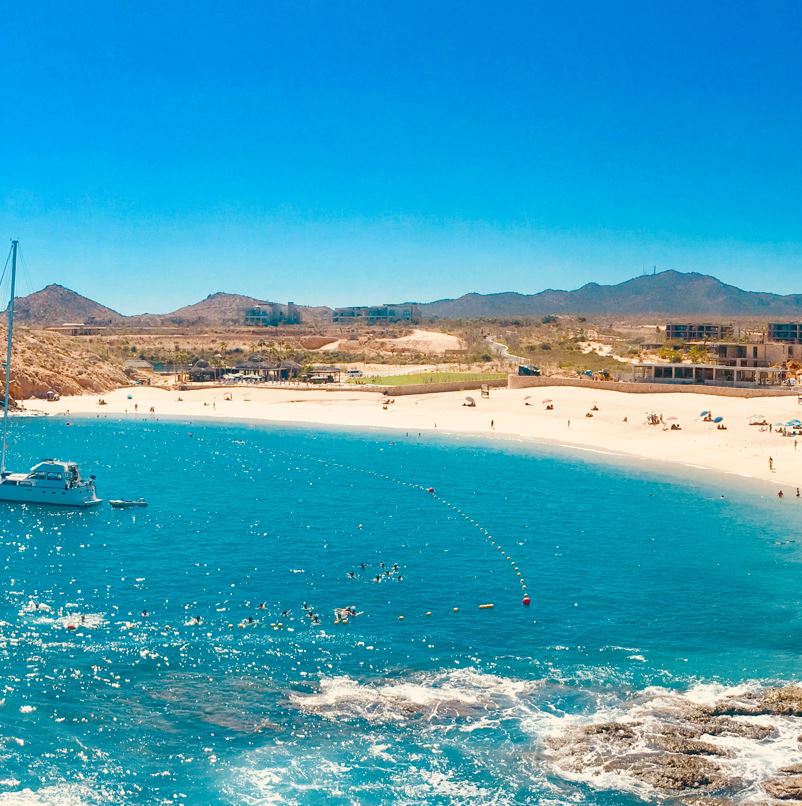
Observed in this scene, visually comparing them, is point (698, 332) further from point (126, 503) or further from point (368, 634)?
point (368, 634)

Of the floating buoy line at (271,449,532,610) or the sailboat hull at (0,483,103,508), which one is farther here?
the sailboat hull at (0,483,103,508)

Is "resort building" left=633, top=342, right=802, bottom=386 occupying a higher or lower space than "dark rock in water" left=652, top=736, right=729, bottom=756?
higher

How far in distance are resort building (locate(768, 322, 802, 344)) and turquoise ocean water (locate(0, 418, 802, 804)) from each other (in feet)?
319

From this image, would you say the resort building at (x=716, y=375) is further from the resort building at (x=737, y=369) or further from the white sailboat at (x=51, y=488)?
the white sailboat at (x=51, y=488)

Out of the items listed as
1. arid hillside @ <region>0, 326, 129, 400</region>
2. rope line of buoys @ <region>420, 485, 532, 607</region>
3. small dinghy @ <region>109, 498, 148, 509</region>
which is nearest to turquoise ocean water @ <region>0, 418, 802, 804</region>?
rope line of buoys @ <region>420, 485, 532, 607</region>

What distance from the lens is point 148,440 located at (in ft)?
276

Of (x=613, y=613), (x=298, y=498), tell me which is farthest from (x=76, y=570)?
(x=613, y=613)

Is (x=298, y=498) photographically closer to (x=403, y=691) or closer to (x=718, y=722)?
(x=403, y=691)

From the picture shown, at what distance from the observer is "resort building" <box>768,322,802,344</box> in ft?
492

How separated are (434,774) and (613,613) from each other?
46.6 feet

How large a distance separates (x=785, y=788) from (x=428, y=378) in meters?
105

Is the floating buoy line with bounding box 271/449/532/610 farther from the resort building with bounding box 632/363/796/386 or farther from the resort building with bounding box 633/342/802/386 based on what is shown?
the resort building with bounding box 633/342/802/386

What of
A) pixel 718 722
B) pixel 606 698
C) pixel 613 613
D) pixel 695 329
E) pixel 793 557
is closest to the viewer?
pixel 718 722

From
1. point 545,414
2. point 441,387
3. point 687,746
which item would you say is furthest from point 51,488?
point 441,387
